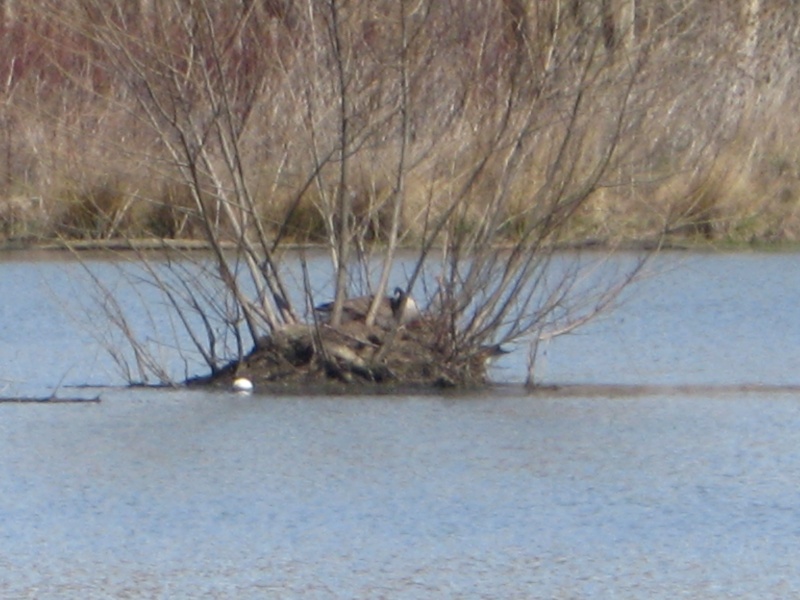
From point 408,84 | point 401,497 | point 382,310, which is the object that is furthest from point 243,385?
point 401,497

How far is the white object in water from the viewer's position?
306 inches

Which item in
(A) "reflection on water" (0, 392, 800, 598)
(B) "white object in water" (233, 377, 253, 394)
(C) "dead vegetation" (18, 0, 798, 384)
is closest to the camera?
(A) "reflection on water" (0, 392, 800, 598)

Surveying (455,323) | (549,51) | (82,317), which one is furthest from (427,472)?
(82,317)

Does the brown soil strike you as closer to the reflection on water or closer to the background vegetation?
the reflection on water

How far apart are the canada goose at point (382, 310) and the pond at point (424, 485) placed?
470 mm

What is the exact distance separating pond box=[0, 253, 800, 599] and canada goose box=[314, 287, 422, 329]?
0.47 meters

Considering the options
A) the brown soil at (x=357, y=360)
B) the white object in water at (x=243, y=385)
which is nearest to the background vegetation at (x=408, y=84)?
the brown soil at (x=357, y=360)

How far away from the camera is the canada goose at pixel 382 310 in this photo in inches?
309

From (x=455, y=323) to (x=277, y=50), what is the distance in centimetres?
142

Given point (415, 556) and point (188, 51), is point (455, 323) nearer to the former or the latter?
point (188, 51)

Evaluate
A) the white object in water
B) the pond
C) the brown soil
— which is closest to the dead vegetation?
the brown soil

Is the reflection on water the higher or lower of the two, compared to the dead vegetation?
lower

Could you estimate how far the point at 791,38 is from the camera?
18859 mm

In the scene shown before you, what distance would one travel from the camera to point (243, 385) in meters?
7.79
